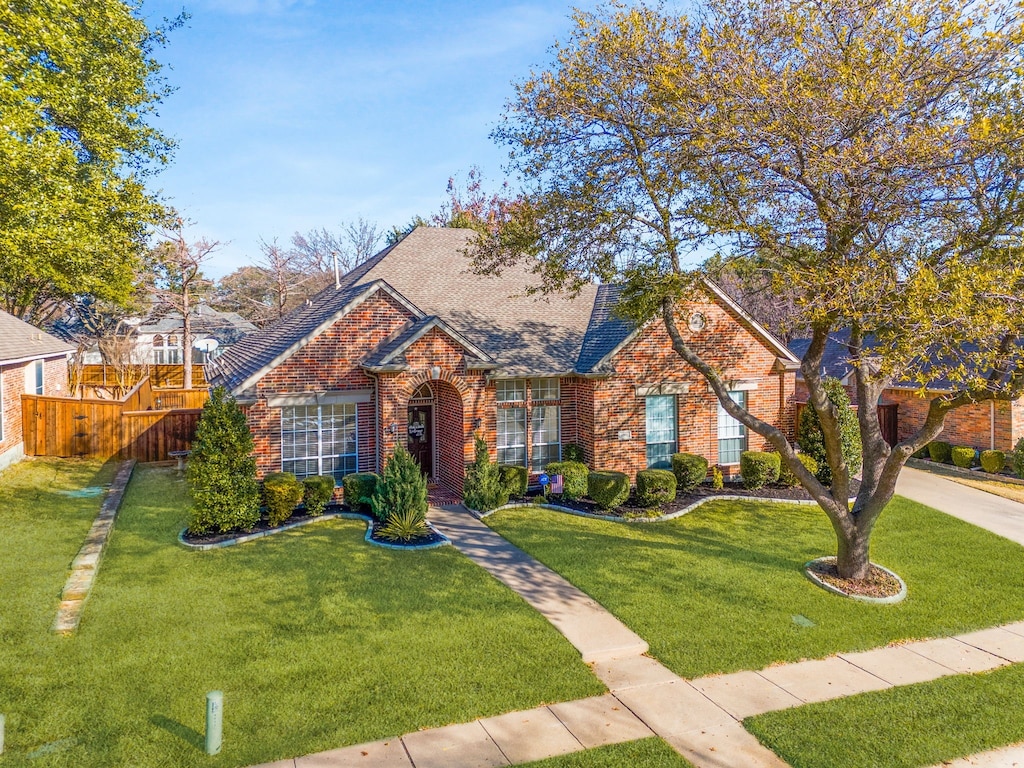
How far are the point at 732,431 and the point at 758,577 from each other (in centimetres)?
852

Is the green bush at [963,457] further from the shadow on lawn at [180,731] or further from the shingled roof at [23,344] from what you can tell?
the shingled roof at [23,344]

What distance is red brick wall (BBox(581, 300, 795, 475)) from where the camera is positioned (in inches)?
720

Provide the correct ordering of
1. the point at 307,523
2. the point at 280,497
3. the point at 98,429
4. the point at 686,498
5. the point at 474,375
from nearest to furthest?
1. the point at 280,497
2. the point at 307,523
3. the point at 474,375
4. the point at 686,498
5. the point at 98,429

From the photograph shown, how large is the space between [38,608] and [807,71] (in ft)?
45.7

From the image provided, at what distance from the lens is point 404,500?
1337cm

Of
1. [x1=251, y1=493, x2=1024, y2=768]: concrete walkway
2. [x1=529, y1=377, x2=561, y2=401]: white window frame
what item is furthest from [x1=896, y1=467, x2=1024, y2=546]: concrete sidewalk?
[x1=529, y1=377, x2=561, y2=401]: white window frame

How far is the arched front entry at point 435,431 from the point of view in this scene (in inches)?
688

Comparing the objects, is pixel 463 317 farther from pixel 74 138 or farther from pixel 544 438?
pixel 74 138

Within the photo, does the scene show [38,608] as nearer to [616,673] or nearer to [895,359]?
[616,673]

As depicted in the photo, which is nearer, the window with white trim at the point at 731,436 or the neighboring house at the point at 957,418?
the window with white trim at the point at 731,436

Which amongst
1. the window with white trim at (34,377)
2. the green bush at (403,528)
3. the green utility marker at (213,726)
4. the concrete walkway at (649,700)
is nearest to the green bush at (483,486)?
the green bush at (403,528)

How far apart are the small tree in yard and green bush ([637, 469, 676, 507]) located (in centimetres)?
563

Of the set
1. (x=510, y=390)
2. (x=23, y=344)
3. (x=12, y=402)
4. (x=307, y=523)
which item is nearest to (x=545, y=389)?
(x=510, y=390)

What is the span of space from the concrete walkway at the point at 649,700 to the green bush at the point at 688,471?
7.24m
